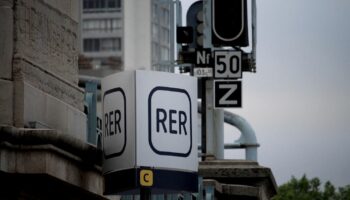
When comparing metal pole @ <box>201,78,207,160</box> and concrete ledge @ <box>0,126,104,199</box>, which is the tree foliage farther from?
concrete ledge @ <box>0,126,104,199</box>

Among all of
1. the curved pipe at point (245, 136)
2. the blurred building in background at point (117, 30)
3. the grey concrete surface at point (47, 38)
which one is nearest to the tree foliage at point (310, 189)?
the curved pipe at point (245, 136)

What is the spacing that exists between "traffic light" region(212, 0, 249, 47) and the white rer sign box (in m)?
11.8

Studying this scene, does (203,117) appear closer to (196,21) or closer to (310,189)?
(196,21)

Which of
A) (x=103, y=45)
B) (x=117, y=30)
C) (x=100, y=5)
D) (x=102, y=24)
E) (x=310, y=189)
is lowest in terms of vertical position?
(x=310, y=189)

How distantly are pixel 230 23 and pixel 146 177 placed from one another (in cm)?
1277

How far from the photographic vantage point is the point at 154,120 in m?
13.2

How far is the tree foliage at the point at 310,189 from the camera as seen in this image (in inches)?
2843

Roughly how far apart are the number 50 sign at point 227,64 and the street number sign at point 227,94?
0.30 m

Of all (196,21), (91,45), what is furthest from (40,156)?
(91,45)

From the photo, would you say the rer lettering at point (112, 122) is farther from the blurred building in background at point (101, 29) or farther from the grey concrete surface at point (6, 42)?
the blurred building in background at point (101, 29)

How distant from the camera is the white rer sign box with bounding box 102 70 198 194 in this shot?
Answer: 1318 centimetres

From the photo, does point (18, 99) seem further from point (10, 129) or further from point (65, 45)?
point (65, 45)

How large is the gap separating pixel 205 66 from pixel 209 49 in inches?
10.5

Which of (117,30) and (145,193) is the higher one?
(117,30)
